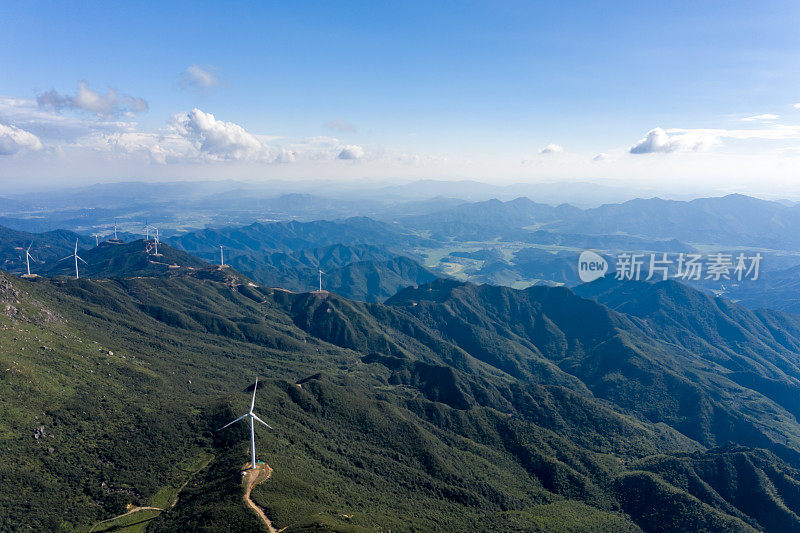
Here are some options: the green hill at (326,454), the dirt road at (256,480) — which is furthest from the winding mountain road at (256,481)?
the green hill at (326,454)

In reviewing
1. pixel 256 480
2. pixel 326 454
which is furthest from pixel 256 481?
pixel 326 454

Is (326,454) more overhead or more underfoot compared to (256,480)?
more underfoot

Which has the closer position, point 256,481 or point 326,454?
point 256,481

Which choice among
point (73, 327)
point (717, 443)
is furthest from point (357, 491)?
point (717, 443)

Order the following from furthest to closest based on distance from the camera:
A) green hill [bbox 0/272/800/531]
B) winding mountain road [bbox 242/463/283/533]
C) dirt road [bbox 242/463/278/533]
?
green hill [bbox 0/272/800/531] < dirt road [bbox 242/463/278/533] < winding mountain road [bbox 242/463/283/533]

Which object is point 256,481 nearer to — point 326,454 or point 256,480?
point 256,480

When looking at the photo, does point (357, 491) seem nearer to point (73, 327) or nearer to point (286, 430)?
point (286, 430)

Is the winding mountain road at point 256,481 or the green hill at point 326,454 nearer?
the winding mountain road at point 256,481

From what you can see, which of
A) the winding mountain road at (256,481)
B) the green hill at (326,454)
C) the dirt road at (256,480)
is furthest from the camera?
the green hill at (326,454)

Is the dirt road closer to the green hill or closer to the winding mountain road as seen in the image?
the winding mountain road

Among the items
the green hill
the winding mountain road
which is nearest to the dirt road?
the winding mountain road

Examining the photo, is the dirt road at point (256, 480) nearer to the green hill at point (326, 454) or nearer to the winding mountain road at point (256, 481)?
the winding mountain road at point (256, 481)
